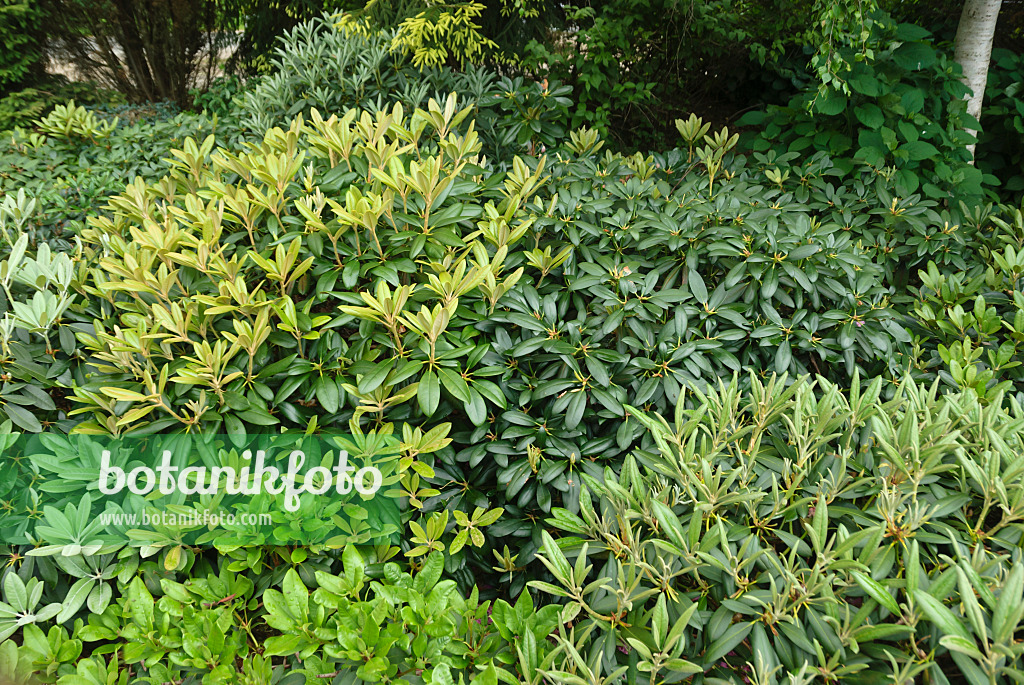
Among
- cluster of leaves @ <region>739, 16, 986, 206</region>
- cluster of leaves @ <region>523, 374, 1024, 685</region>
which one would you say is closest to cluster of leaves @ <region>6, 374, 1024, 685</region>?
cluster of leaves @ <region>523, 374, 1024, 685</region>

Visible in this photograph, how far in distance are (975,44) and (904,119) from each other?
64 centimetres

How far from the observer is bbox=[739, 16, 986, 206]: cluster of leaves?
3107 mm

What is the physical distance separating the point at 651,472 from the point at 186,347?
1.31 meters

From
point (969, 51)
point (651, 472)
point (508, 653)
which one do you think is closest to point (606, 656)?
point (508, 653)

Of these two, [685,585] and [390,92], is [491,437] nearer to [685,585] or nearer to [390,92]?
[685,585]

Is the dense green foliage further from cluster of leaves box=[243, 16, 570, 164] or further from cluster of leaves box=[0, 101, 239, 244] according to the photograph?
cluster of leaves box=[243, 16, 570, 164]

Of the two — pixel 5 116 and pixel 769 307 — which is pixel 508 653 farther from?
pixel 5 116

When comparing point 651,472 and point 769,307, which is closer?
point 651,472

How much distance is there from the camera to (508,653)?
1319 mm

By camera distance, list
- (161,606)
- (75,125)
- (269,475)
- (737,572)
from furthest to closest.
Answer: (75,125) → (269,475) → (161,606) → (737,572)

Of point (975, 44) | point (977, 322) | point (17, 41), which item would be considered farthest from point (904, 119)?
point (17, 41)

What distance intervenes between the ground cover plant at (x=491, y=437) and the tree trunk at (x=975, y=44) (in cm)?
139

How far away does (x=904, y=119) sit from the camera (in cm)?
328

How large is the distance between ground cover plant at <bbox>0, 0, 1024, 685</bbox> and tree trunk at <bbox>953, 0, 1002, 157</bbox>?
1.39 m
